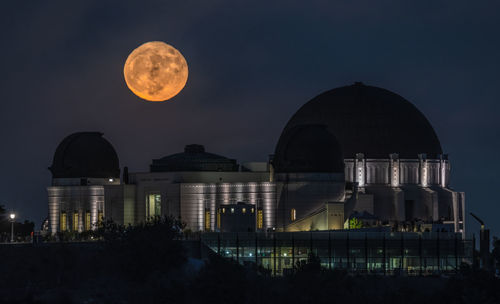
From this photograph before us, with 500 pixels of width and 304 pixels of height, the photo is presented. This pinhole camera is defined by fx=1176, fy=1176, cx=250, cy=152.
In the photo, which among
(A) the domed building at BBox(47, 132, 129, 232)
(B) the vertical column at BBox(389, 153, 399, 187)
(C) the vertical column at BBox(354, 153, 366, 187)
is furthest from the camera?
(B) the vertical column at BBox(389, 153, 399, 187)

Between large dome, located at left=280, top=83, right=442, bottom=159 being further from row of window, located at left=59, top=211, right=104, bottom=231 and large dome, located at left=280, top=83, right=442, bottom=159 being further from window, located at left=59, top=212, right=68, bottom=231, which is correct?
window, located at left=59, top=212, right=68, bottom=231

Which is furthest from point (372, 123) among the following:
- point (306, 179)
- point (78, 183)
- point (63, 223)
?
point (63, 223)

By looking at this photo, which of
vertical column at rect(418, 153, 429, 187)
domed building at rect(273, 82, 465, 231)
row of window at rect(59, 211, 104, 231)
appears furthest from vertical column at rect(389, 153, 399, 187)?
row of window at rect(59, 211, 104, 231)

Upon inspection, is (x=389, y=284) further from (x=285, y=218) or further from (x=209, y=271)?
(x=285, y=218)

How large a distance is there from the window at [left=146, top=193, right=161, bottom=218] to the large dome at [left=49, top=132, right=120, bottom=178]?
36.4ft

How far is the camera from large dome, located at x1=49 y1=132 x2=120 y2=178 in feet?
507

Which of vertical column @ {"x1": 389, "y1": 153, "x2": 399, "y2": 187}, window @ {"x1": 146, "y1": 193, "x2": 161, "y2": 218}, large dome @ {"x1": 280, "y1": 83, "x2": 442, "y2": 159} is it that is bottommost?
window @ {"x1": 146, "y1": 193, "x2": 161, "y2": 218}

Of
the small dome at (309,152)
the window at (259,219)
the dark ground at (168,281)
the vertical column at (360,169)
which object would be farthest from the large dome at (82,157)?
the vertical column at (360,169)

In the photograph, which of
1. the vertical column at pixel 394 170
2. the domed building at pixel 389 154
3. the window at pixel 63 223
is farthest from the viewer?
the vertical column at pixel 394 170

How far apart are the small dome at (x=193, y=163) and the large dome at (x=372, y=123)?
18.4 m

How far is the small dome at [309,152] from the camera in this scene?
14675cm

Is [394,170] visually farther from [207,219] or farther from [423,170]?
[207,219]

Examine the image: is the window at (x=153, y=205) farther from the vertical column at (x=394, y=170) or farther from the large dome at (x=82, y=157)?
the vertical column at (x=394, y=170)

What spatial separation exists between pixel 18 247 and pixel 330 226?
130ft
